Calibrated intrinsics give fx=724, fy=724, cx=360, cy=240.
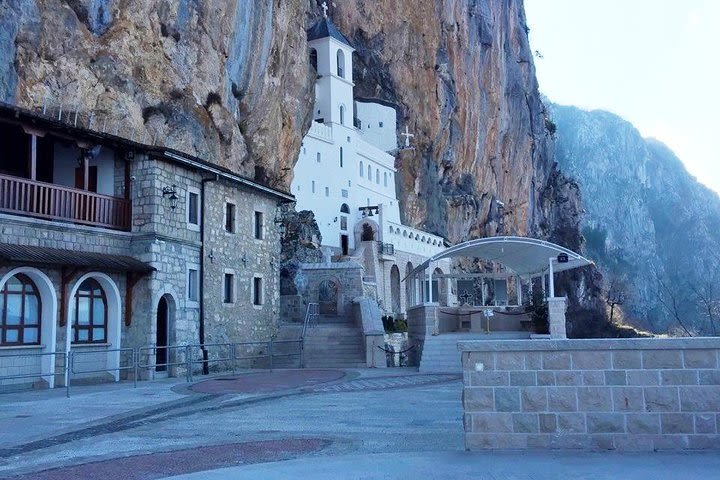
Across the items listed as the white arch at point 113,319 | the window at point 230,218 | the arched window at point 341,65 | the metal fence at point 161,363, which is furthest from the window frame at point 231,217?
the arched window at point 341,65

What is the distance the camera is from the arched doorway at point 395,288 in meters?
50.8

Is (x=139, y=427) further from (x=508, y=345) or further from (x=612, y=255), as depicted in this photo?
(x=612, y=255)

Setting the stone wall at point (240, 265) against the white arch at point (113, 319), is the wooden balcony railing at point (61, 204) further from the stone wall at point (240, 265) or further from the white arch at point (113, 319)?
the stone wall at point (240, 265)

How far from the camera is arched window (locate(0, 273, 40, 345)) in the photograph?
16688 mm

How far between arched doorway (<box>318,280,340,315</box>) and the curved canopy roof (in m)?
6.58

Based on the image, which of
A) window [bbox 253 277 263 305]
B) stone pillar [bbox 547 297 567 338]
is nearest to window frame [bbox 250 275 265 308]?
window [bbox 253 277 263 305]

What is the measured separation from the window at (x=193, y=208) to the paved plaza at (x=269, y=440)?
6969mm

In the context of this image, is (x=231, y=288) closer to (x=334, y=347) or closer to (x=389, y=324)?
(x=334, y=347)

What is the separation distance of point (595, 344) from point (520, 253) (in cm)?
1861

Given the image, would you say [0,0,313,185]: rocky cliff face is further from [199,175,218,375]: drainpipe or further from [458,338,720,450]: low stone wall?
[458,338,720,450]: low stone wall

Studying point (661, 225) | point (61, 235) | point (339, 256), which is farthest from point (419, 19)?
point (661, 225)

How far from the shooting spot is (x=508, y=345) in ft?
26.6

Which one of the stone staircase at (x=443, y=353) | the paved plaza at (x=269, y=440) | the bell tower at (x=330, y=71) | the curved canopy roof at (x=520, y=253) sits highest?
the bell tower at (x=330, y=71)

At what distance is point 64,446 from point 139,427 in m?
1.73
